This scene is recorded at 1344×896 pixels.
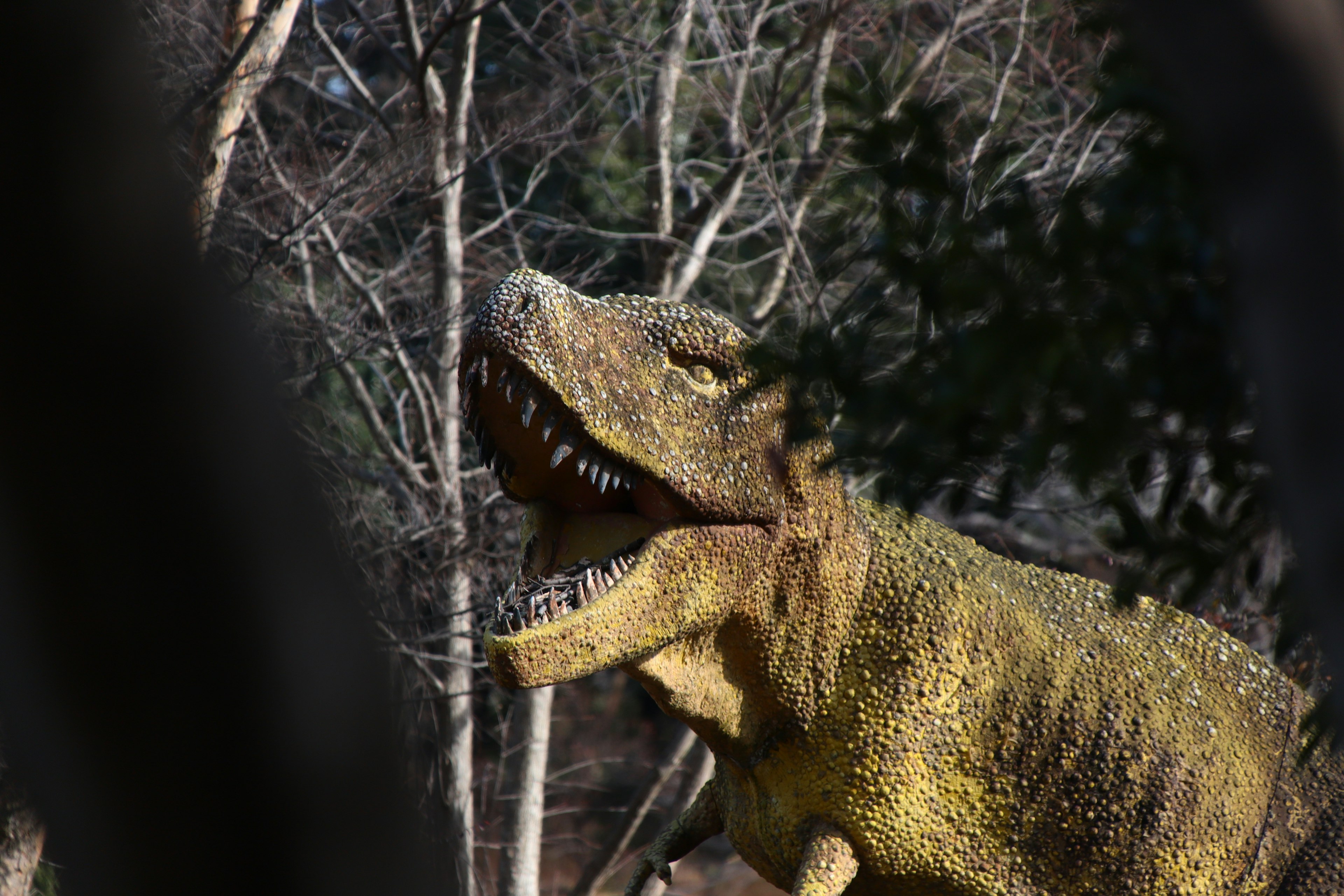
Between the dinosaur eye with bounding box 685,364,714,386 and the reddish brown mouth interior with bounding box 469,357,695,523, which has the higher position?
the dinosaur eye with bounding box 685,364,714,386

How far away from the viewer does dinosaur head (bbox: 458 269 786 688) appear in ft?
9.83

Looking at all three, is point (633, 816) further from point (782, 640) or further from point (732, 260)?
point (732, 260)

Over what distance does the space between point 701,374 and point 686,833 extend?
1.62 m

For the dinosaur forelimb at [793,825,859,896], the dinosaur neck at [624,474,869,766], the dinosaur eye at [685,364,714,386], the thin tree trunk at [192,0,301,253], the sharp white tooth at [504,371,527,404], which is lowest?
the dinosaur forelimb at [793,825,859,896]

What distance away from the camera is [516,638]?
9.64ft

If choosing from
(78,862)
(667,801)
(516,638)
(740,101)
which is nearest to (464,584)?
(740,101)

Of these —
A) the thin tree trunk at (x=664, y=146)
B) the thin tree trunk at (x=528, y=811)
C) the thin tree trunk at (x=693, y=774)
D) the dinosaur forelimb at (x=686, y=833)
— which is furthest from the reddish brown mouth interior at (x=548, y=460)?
the thin tree trunk at (x=693, y=774)

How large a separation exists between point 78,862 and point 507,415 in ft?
8.22

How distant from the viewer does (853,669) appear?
3.47m

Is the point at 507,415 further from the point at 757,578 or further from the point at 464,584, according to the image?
the point at 464,584

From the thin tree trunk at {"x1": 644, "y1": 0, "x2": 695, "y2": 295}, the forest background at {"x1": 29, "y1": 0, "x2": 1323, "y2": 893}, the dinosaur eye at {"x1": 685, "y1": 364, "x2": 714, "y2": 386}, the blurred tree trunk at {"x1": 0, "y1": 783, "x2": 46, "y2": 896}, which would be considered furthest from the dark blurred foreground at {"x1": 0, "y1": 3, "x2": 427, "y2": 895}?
the thin tree trunk at {"x1": 644, "y1": 0, "x2": 695, "y2": 295}

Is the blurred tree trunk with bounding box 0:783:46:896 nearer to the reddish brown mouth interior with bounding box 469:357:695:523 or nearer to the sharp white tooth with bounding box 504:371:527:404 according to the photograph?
the reddish brown mouth interior with bounding box 469:357:695:523

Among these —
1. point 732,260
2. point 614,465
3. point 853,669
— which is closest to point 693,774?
point 732,260

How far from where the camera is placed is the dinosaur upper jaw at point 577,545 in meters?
2.99
